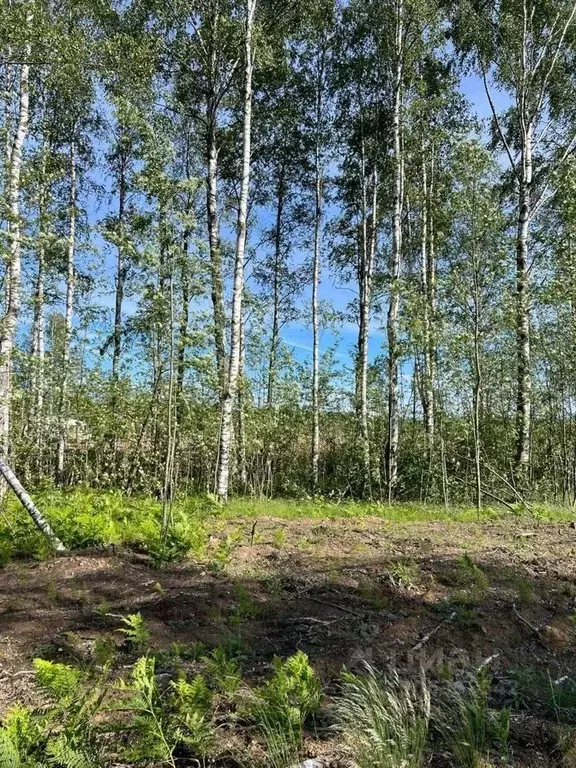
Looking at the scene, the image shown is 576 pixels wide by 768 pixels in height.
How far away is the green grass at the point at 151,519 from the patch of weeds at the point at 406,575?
58.9 inches

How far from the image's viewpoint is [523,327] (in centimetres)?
1009

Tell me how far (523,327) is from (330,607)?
8.31m

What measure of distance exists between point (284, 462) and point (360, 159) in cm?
966

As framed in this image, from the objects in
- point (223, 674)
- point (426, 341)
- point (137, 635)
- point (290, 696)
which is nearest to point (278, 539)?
point (137, 635)

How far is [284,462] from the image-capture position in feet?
50.8

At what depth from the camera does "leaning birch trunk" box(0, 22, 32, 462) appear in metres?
4.82

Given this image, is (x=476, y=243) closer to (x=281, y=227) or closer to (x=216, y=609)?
(x=216, y=609)

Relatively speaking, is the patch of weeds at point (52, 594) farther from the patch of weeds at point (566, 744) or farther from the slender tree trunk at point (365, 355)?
the slender tree trunk at point (365, 355)

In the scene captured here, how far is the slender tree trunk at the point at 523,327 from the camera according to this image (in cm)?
965

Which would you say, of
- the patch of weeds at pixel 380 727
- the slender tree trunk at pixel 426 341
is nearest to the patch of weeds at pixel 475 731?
the patch of weeds at pixel 380 727

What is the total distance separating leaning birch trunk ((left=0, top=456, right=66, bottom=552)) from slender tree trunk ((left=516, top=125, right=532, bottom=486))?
8.19m

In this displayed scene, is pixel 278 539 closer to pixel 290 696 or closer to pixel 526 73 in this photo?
pixel 290 696

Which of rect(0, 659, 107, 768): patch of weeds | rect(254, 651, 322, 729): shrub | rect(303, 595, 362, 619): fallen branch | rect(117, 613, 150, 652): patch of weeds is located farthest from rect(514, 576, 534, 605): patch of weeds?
rect(0, 659, 107, 768): patch of weeds

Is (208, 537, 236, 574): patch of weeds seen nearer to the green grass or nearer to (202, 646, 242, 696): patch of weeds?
the green grass
